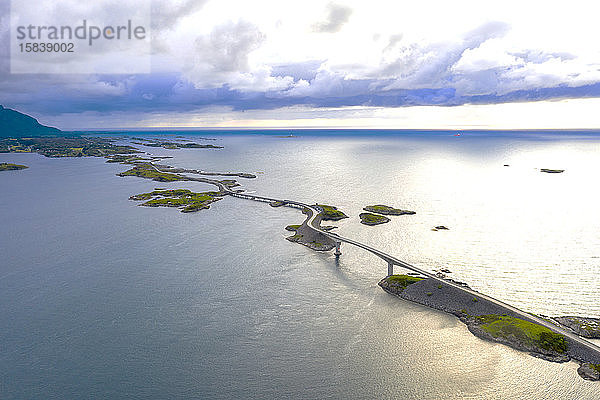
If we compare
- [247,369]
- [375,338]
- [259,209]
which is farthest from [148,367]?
[259,209]

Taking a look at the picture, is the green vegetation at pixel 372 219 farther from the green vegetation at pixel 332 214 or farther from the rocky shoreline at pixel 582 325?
the rocky shoreline at pixel 582 325

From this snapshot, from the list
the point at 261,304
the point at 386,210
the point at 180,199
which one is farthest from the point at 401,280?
the point at 180,199

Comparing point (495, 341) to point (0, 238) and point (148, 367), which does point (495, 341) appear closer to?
point (148, 367)

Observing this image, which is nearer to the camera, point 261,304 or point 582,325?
point 582,325

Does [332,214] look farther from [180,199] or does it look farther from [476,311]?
[476,311]

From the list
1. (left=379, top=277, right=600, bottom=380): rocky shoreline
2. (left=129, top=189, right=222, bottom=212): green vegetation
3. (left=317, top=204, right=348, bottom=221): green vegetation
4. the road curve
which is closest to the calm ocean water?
(left=379, top=277, right=600, bottom=380): rocky shoreline

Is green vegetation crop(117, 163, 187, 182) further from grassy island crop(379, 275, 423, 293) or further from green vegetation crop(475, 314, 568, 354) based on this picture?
green vegetation crop(475, 314, 568, 354)

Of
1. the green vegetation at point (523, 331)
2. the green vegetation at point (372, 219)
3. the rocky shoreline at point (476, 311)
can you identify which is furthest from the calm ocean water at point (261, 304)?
the green vegetation at point (372, 219)
